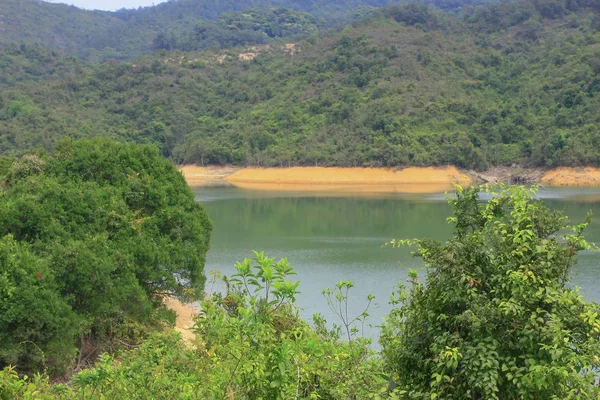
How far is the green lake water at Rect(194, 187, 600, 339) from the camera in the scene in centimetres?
1631

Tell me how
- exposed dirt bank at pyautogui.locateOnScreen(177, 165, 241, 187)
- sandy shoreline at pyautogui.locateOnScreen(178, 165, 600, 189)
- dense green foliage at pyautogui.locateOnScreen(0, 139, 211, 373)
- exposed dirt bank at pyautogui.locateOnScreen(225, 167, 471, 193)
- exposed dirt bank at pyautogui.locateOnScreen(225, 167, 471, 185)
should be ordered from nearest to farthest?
1. dense green foliage at pyautogui.locateOnScreen(0, 139, 211, 373)
2. sandy shoreline at pyautogui.locateOnScreen(178, 165, 600, 189)
3. exposed dirt bank at pyautogui.locateOnScreen(225, 167, 471, 193)
4. exposed dirt bank at pyautogui.locateOnScreen(225, 167, 471, 185)
5. exposed dirt bank at pyautogui.locateOnScreen(177, 165, 241, 187)

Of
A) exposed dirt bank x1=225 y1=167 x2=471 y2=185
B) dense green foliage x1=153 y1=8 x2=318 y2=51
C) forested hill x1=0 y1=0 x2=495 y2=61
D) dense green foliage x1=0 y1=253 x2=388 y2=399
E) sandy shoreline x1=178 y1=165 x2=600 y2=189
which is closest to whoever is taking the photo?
dense green foliage x1=0 y1=253 x2=388 y2=399

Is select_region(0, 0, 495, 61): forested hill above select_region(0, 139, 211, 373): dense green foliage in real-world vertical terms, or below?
above

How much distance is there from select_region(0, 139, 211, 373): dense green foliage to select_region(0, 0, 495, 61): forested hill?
91.1 metres

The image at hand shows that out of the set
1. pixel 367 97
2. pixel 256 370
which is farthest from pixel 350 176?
pixel 256 370

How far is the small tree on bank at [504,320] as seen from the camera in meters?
3.49

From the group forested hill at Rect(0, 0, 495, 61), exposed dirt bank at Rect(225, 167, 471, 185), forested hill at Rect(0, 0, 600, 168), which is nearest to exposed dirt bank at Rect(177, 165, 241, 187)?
forested hill at Rect(0, 0, 600, 168)

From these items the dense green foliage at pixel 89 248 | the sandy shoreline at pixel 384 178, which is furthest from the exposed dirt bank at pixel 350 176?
the dense green foliage at pixel 89 248

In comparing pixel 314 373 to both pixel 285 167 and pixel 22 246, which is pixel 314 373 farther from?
pixel 285 167

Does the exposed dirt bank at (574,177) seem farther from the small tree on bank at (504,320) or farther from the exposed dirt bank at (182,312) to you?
the small tree on bank at (504,320)

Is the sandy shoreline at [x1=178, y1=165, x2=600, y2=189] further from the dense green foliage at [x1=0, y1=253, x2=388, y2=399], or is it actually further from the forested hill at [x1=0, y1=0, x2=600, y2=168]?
the dense green foliage at [x1=0, y1=253, x2=388, y2=399]

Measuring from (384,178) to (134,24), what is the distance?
120820mm

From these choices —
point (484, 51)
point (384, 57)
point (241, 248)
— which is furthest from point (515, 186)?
point (484, 51)

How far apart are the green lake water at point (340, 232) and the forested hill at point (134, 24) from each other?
69662 mm
